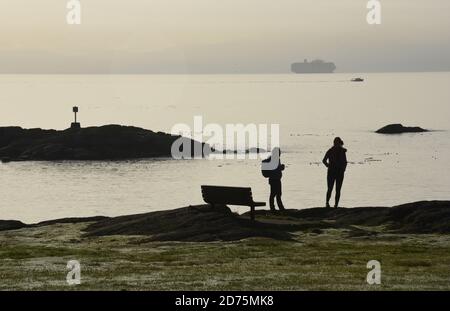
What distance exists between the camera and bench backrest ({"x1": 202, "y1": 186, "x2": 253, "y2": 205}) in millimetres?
30672

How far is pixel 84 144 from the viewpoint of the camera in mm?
114562

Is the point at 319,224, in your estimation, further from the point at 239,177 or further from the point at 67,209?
the point at 239,177

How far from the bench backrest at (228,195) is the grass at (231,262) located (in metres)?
2.36

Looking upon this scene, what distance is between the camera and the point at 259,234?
→ 96.9 feet

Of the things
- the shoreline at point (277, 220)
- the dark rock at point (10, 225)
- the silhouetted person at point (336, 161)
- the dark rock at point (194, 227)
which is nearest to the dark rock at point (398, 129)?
the shoreline at point (277, 220)

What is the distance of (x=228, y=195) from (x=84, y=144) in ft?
280

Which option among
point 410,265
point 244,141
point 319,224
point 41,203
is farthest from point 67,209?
point 244,141

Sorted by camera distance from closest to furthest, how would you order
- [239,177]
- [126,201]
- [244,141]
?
1. [126,201]
2. [239,177]
3. [244,141]

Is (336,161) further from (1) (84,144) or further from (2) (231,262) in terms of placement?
(1) (84,144)

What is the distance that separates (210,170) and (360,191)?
26.5 meters

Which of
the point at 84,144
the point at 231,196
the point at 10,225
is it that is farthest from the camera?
the point at 84,144

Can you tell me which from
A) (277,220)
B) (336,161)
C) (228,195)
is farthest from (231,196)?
(336,161)

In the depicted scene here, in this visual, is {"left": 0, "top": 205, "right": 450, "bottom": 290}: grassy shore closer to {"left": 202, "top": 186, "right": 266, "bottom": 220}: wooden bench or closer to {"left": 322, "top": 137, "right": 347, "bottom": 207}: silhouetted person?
{"left": 202, "top": 186, "right": 266, "bottom": 220}: wooden bench

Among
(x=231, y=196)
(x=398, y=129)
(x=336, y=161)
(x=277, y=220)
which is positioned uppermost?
(x=398, y=129)
